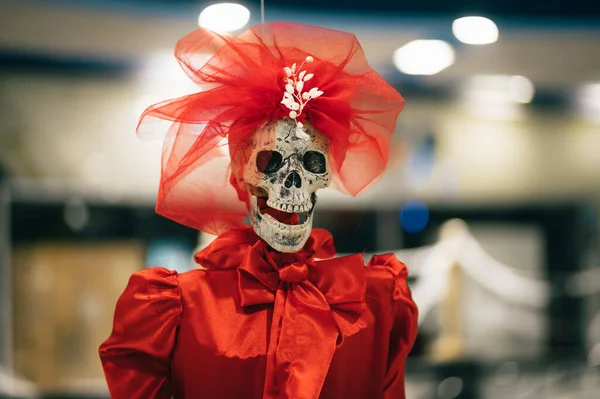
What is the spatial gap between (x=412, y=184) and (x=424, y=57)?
1.77 ft

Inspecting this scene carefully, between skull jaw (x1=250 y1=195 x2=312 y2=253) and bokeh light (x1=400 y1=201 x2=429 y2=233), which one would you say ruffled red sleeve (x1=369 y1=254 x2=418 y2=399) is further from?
bokeh light (x1=400 y1=201 x2=429 y2=233)

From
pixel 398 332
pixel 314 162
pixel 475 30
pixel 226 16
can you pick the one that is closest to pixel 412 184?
pixel 475 30

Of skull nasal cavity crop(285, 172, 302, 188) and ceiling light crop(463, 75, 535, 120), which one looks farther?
ceiling light crop(463, 75, 535, 120)

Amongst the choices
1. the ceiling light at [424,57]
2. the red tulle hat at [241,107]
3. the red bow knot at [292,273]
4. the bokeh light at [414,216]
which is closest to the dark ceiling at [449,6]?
the ceiling light at [424,57]

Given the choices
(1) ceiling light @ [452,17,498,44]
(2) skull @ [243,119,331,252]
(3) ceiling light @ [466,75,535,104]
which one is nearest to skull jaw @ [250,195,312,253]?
(2) skull @ [243,119,331,252]

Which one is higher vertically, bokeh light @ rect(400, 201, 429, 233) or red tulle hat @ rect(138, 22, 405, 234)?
red tulle hat @ rect(138, 22, 405, 234)

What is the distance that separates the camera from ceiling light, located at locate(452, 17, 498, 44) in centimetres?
252

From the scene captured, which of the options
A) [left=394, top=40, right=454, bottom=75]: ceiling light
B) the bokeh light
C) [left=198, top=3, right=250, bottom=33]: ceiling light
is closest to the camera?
[left=198, top=3, right=250, bottom=33]: ceiling light

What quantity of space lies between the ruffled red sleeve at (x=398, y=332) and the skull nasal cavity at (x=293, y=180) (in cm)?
28

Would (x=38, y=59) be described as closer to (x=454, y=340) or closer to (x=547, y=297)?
(x=454, y=340)

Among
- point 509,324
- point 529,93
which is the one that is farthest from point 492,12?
point 509,324

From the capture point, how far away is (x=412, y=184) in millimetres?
3055

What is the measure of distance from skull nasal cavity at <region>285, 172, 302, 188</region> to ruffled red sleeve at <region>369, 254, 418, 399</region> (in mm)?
276

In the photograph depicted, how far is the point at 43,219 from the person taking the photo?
2781mm
